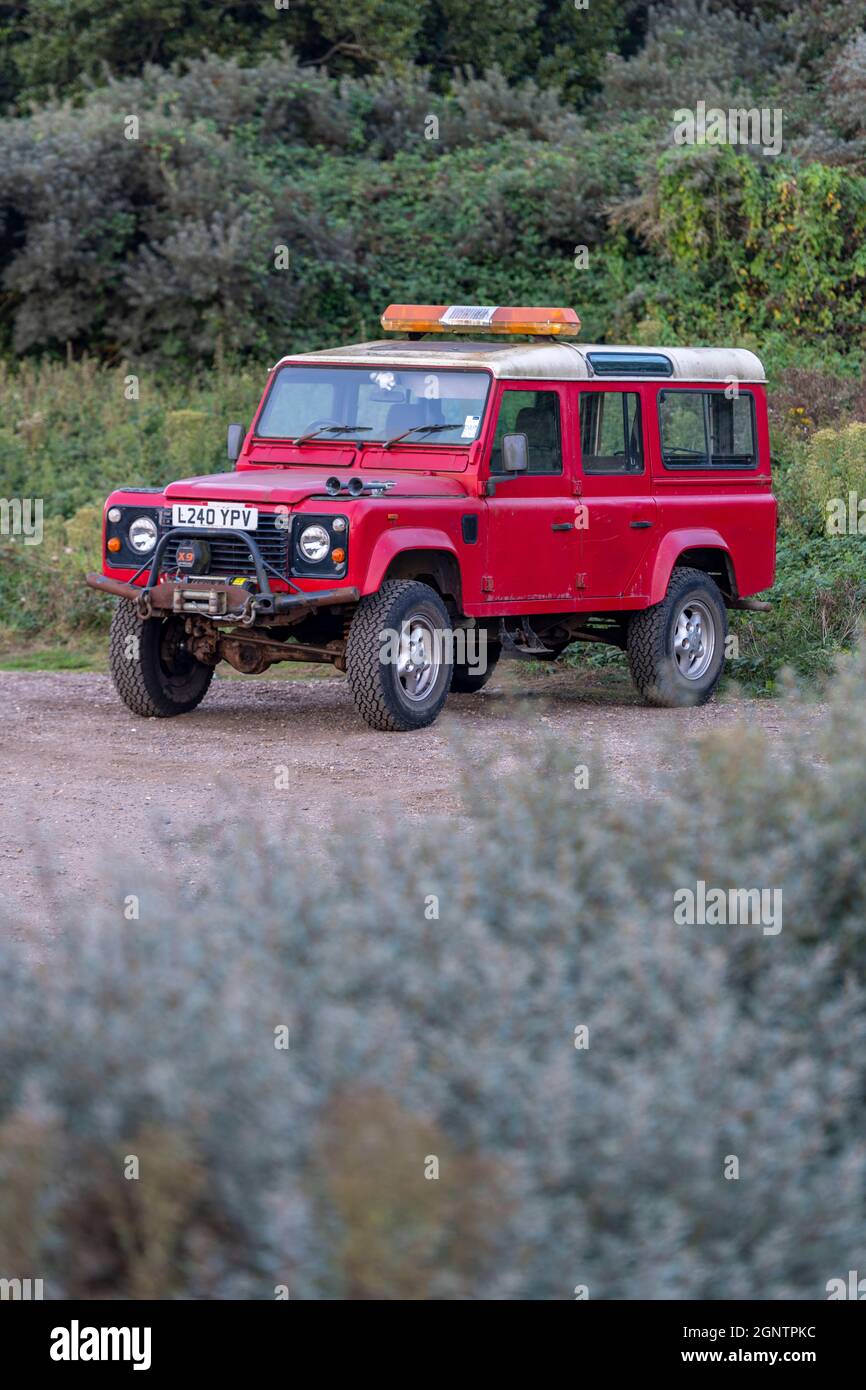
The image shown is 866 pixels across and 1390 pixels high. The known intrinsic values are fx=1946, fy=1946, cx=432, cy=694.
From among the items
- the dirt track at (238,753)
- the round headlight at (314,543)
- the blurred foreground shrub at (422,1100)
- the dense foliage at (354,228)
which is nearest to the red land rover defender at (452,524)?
the round headlight at (314,543)

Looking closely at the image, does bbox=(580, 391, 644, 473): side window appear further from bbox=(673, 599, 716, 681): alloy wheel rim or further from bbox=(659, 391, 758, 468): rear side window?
bbox=(673, 599, 716, 681): alloy wheel rim

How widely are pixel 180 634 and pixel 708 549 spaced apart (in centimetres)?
365

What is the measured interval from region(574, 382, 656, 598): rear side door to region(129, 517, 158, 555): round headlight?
103 inches

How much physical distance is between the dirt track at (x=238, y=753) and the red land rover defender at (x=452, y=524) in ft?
1.22

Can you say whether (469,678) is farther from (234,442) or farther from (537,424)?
(234,442)

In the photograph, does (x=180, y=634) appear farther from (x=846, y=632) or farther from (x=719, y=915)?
(x=719, y=915)

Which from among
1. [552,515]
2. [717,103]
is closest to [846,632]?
[552,515]

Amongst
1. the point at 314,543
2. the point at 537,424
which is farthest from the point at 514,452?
the point at 314,543

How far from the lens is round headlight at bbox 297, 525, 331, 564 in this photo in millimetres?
10539

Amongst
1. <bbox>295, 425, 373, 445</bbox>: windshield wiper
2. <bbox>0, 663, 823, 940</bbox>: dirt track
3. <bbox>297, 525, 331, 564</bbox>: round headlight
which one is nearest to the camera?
<bbox>0, 663, 823, 940</bbox>: dirt track

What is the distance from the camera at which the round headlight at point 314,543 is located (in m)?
10.5

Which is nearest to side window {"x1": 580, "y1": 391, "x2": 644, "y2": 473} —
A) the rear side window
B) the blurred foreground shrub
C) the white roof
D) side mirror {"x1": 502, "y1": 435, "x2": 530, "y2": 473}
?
the white roof

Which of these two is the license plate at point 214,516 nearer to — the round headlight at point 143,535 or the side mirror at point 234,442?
the round headlight at point 143,535

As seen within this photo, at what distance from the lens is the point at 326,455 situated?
11.7 meters
